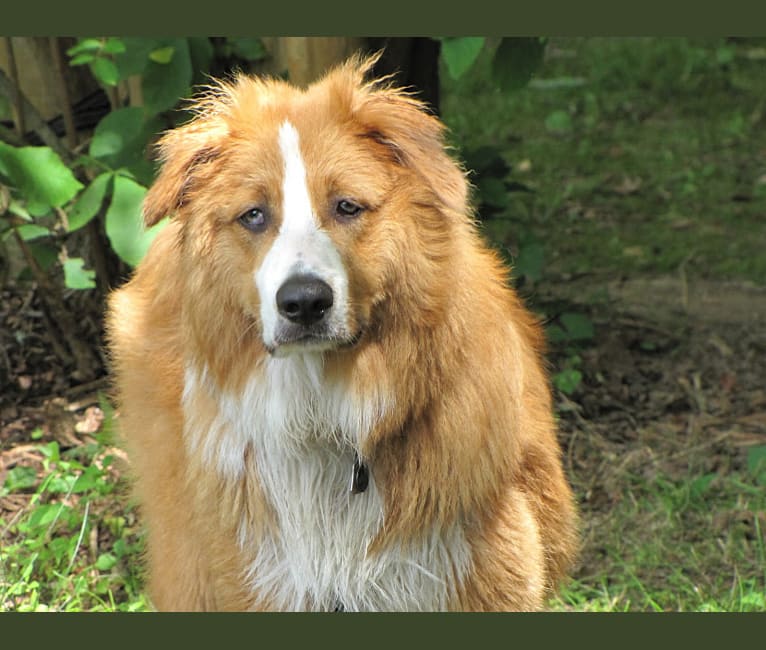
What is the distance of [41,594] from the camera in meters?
4.80

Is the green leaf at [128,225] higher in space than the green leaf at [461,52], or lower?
lower

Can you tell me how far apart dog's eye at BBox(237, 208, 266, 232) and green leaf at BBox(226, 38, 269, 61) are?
1.92m

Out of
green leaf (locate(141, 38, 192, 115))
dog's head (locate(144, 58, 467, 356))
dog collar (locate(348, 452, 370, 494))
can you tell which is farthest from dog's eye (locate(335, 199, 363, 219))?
green leaf (locate(141, 38, 192, 115))

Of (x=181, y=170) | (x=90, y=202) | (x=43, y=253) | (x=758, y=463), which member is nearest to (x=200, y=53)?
(x=90, y=202)

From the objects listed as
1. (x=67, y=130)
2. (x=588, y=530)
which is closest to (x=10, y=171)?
(x=67, y=130)

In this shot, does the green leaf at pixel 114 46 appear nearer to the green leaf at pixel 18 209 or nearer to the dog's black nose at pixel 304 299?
the green leaf at pixel 18 209

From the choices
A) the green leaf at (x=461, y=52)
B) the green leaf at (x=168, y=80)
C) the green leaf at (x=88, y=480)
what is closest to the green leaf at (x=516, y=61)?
the green leaf at (x=461, y=52)

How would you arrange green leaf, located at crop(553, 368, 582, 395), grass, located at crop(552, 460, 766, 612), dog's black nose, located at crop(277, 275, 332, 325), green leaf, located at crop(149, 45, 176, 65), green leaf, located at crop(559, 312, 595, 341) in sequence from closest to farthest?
dog's black nose, located at crop(277, 275, 332, 325) < grass, located at crop(552, 460, 766, 612) < green leaf, located at crop(149, 45, 176, 65) < green leaf, located at crop(553, 368, 582, 395) < green leaf, located at crop(559, 312, 595, 341)

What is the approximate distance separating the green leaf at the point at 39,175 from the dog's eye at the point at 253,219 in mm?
1258

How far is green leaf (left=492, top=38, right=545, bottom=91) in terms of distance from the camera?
5.24 meters

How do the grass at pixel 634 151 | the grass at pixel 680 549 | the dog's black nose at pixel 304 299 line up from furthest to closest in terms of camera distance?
the grass at pixel 634 151, the grass at pixel 680 549, the dog's black nose at pixel 304 299

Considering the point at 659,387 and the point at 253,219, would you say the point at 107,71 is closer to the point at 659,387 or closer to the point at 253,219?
the point at 253,219

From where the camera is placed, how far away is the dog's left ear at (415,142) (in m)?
3.65

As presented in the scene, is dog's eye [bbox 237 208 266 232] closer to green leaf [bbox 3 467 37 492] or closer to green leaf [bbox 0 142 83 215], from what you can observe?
green leaf [bbox 0 142 83 215]
